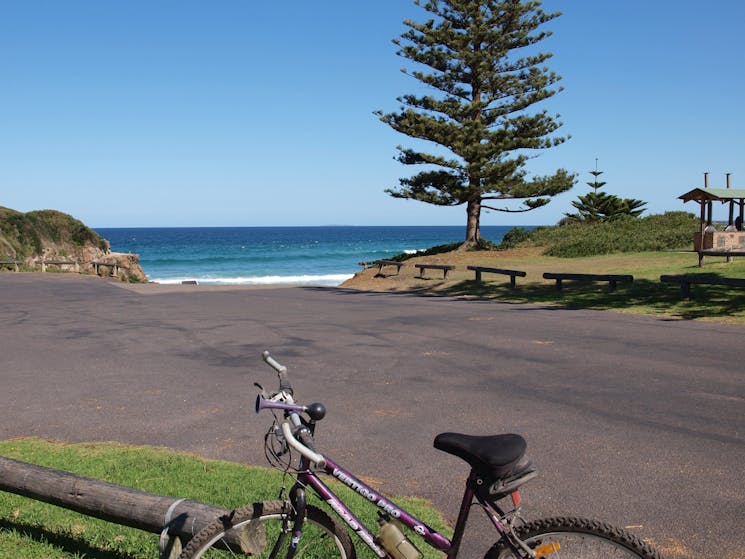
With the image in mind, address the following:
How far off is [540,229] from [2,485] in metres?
35.9

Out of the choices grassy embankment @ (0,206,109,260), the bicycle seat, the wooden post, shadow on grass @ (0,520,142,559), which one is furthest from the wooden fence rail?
grassy embankment @ (0,206,109,260)

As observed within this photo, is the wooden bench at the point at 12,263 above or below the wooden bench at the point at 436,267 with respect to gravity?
below

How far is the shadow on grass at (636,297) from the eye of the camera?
16016mm

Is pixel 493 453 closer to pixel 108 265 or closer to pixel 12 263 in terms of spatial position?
pixel 108 265

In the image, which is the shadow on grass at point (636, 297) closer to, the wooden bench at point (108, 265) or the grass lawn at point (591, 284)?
the grass lawn at point (591, 284)

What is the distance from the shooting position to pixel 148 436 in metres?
7.04

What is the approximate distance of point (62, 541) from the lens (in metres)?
4.60

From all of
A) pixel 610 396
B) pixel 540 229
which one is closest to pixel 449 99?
pixel 540 229

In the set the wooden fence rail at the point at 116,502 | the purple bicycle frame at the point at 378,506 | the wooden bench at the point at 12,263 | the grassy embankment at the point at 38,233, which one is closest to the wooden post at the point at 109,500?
the wooden fence rail at the point at 116,502

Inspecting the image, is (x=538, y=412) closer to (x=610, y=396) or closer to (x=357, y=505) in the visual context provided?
(x=610, y=396)

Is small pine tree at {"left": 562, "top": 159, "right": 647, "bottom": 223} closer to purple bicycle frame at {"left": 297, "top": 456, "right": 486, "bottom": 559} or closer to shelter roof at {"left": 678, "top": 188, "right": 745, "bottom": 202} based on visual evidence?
shelter roof at {"left": 678, "top": 188, "right": 745, "bottom": 202}

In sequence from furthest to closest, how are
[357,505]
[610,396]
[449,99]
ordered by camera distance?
[449,99]
[610,396]
[357,505]

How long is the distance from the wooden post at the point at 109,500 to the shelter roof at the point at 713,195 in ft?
92.1

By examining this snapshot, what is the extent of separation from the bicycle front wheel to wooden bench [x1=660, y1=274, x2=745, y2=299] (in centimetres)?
1479
